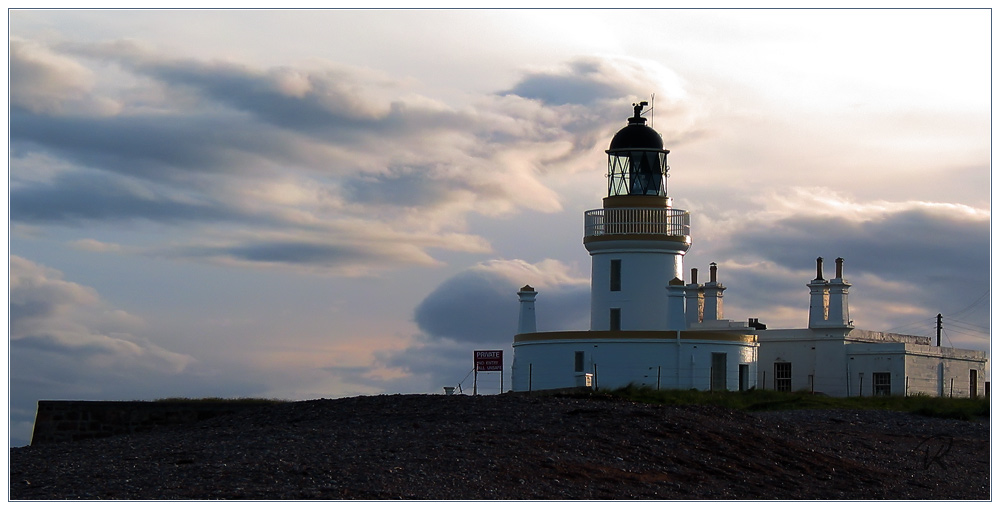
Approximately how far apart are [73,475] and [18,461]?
201cm

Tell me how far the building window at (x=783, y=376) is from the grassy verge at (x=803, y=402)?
4.62 meters

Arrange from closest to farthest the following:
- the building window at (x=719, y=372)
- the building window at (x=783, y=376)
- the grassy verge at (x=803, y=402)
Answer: the grassy verge at (x=803, y=402)
the building window at (x=719, y=372)
the building window at (x=783, y=376)

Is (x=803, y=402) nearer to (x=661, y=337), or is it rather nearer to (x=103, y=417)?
(x=661, y=337)

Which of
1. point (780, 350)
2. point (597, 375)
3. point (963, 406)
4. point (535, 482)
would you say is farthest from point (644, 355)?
point (535, 482)

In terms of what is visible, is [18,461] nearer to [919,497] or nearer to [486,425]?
[486,425]

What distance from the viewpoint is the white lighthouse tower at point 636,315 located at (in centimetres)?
3672

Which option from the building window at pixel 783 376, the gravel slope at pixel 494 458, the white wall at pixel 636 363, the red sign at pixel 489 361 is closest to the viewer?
the gravel slope at pixel 494 458

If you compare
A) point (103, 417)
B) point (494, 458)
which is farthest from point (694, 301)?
point (494, 458)

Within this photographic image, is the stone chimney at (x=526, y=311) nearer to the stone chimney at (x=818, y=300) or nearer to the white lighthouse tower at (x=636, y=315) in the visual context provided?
the white lighthouse tower at (x=636, y=315)

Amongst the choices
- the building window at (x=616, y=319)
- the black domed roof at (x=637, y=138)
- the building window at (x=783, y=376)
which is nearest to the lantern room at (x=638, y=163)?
the black domed roof at (x=637, y=138)

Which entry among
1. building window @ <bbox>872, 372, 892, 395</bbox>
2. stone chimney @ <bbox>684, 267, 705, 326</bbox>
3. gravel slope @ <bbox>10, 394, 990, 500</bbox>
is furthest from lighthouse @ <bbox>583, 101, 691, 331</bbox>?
gravel slope @ <bbox>10, 394, 990, 500</bbox>

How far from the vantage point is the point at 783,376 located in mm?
39844

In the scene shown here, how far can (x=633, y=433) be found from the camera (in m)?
19.9

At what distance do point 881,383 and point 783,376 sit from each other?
9.04 ft
